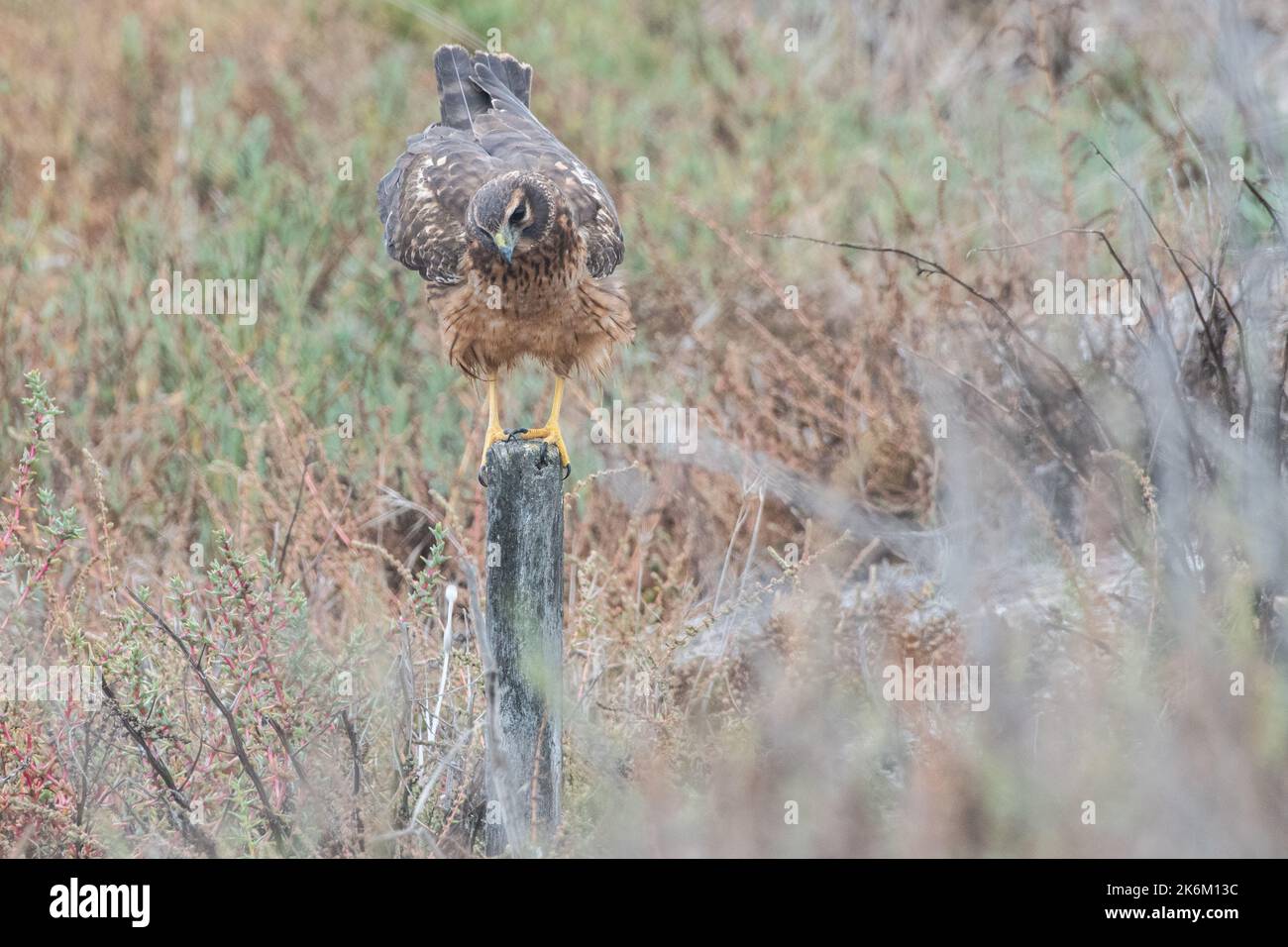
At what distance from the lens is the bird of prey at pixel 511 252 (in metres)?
3.99

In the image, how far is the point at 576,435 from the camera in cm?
588

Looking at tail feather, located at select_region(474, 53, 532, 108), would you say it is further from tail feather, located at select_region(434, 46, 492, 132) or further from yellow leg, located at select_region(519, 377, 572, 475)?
yellow leg, located at select_region(519, 377, 572, 475)

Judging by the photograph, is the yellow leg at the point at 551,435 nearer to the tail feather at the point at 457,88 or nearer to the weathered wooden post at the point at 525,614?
the weathered wooden post at the point at 525,614

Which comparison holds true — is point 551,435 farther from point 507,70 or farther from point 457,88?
point 507,70

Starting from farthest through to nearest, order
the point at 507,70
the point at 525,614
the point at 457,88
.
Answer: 1. the point at 507,70
2. the point at 457,88
3. the point at 525,614

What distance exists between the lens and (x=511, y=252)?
3898 millimetres

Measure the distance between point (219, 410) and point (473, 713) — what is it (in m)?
2.76

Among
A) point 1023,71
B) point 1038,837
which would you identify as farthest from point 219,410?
point 1023,71

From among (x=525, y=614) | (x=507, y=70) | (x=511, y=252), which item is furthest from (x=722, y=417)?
(x=525, y=614)

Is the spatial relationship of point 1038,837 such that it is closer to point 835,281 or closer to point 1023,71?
point 835,281

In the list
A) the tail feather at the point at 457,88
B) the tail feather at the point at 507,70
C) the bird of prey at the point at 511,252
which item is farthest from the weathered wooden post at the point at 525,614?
the tail feather at the point at 507,70

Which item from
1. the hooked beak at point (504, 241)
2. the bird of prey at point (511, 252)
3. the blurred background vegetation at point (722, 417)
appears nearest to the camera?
the blurred background vegetation at point (722, 417)

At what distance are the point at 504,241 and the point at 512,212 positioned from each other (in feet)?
0.27

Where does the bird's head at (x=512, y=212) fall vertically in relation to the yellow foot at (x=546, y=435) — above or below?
above
